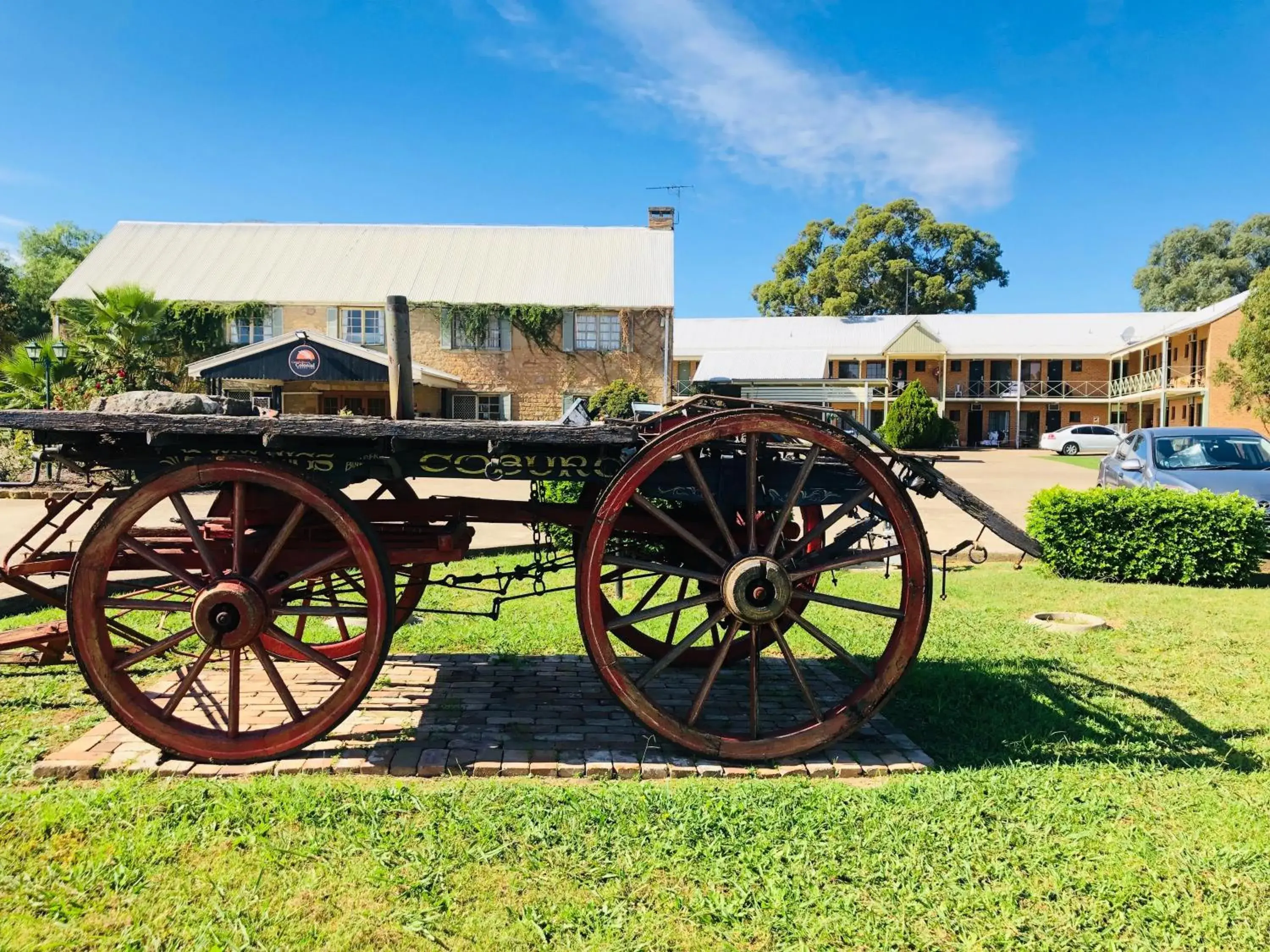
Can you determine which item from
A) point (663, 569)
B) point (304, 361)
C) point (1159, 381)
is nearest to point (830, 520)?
point (663, 569)

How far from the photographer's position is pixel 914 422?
3422cm

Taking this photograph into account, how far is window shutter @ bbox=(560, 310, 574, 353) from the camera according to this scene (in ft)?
92.8

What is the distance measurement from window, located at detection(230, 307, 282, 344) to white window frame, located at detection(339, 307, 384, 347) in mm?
2042

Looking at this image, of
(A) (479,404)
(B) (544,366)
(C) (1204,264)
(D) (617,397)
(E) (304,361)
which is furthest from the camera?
(C) (1204,264)

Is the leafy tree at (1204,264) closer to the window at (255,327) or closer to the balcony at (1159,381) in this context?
the balcony at (1159,381)

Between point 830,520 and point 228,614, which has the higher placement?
point 830,520

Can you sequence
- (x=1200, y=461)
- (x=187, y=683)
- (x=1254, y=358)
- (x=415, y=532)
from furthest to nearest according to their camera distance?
(x=1254, y=358) < (x=1200, y=461) < (x=415, y=532) < (x=187, y=683)

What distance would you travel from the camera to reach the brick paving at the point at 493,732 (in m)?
3.88

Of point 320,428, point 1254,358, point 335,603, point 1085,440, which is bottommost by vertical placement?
point 335,603

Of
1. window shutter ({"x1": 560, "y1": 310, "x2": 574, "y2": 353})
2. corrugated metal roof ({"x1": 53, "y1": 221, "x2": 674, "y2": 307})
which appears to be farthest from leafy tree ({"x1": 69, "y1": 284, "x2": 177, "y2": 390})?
window shutter ({"x1": 560, "y1": 310, "x2": 574, "y2": 353})

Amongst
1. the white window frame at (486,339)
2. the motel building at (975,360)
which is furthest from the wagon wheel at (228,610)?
the motel building at (975,360)

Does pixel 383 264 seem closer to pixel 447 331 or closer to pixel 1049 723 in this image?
pixel 447 331

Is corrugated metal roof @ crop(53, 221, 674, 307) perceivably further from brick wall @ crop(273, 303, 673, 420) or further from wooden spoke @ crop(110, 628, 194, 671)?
wooden spoke @ crop(110, 628, 194, 671)

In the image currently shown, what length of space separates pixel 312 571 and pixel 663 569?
1656 mm
